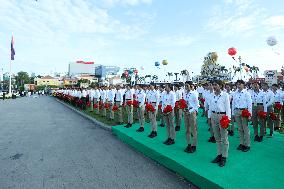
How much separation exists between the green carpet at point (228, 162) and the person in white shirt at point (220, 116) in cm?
26

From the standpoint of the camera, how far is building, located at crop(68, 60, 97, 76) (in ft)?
376

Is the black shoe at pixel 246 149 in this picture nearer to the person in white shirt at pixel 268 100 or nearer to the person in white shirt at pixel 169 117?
the person in white shirt at pixel 169 117

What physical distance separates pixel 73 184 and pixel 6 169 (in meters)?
2.19

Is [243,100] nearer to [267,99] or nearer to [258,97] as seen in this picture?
[258,97]

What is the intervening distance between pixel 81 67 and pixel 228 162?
113 m

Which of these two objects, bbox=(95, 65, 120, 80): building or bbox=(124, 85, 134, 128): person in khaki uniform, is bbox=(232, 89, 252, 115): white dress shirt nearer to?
bbox=(124, 85, 134, 128): person in khaki uniform

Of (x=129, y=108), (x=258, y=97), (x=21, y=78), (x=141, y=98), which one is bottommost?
(x=129, y=108)

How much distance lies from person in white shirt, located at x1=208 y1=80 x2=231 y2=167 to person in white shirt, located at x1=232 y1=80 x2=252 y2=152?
1.30 m

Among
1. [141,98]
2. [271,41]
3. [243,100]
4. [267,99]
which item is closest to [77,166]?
[141,98]

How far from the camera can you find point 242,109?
7.84m

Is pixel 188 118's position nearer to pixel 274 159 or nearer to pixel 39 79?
pixel 274 159

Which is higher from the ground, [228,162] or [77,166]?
[228,162]

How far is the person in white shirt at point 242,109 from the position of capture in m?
7.56

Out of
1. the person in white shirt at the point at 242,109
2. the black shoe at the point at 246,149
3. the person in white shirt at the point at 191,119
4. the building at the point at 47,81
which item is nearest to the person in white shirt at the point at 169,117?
the person in white shirt at the point at 191,119
